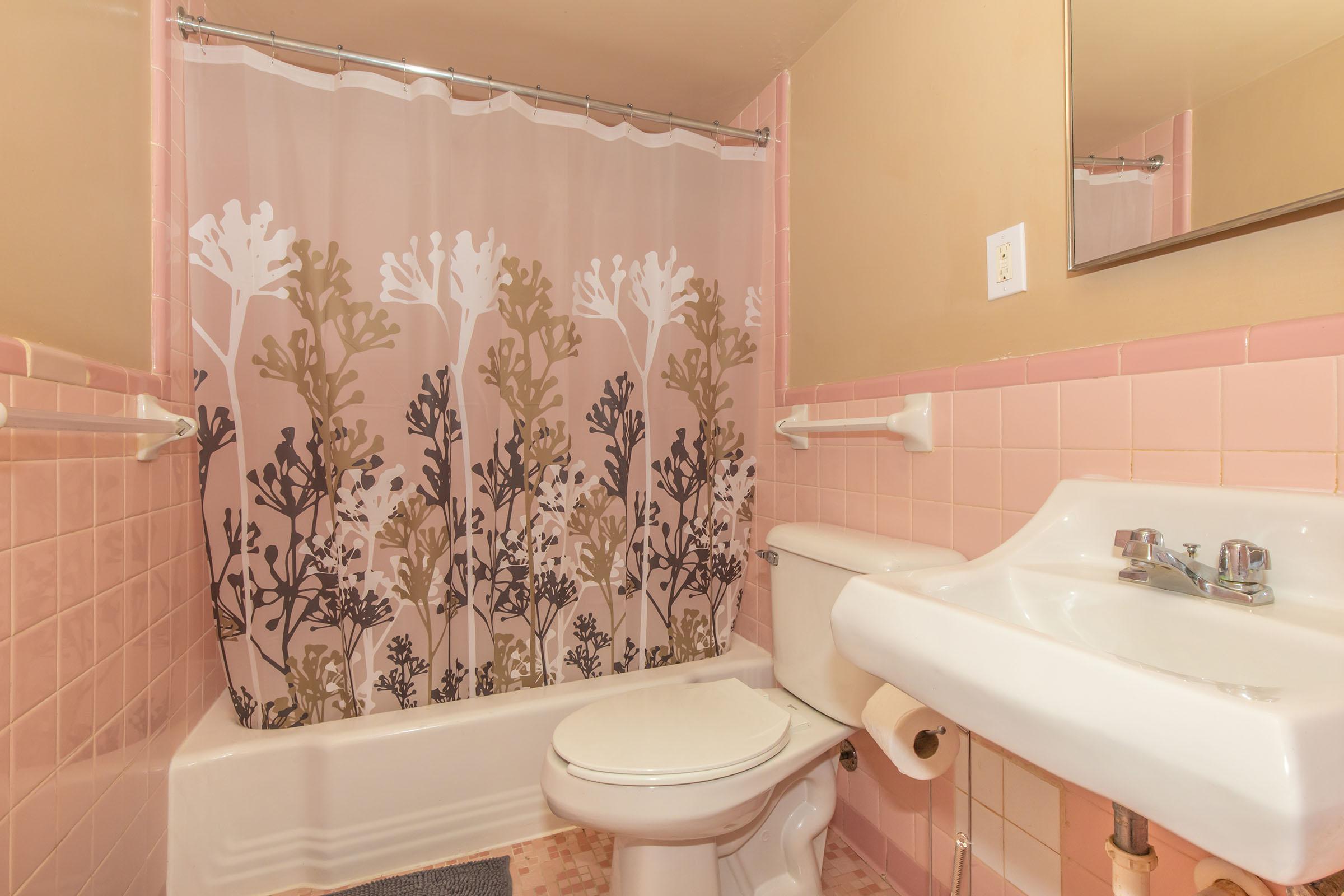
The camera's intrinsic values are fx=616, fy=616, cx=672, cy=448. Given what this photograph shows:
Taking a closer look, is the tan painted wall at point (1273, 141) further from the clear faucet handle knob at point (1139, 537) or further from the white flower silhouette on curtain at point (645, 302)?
the white flower silhouette on curtain at point (645, 302)

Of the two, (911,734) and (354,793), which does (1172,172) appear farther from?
(354,793)

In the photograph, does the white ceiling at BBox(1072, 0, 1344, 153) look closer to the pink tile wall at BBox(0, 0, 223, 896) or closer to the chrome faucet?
the chrome faucet

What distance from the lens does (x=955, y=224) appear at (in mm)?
1199

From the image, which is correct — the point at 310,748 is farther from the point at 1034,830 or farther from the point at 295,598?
the point at 1034,830

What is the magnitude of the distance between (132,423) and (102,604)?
32 cm

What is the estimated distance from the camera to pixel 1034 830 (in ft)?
3.48

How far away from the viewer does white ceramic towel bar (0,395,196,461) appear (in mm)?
705

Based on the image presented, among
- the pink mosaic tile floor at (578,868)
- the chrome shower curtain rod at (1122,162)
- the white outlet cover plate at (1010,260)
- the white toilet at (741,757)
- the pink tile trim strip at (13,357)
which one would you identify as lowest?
the pink mosaic tile floor at (578,868)

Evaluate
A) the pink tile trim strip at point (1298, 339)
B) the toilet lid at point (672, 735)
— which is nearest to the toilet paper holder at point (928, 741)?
the toilet lid at point (672, 735)

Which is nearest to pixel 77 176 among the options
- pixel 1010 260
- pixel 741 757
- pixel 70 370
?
pixel 70 370

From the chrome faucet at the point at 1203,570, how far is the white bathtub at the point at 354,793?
1.19m

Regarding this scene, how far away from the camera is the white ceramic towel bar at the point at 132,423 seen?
70 centimetres

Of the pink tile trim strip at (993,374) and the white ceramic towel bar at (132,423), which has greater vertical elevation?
the pink tile trim strip at (993,374)

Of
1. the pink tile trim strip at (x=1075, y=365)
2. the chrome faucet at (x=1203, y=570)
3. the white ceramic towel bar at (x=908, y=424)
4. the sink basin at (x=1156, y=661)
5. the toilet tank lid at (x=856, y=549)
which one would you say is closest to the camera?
the sink basin at (x=1156, y=661)
